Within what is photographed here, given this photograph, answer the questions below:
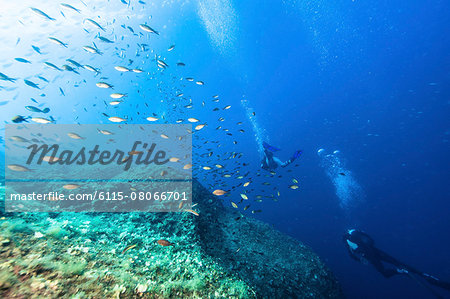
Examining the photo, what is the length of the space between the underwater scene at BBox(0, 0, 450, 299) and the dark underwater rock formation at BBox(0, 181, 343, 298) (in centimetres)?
5

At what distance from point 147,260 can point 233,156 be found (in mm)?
5182

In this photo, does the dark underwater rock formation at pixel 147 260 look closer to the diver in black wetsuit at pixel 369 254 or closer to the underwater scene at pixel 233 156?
the underwater scene at pixel 233 156

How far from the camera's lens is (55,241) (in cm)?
395

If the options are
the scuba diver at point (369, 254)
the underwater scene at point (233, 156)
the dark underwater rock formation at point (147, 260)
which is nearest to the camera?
the dark underwater rock formation at point (147, 260)

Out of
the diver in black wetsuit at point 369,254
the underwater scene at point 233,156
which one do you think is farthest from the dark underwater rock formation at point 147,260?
the diver in black wetsuit at point 369,254

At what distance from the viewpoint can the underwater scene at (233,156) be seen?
448 cm

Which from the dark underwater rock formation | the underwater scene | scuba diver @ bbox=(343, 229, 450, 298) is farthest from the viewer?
scuba diver @ bbox=(343, 229, 450, 298)

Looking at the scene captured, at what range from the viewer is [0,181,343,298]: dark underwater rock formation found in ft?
9.27

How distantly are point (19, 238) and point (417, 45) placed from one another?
101380mm

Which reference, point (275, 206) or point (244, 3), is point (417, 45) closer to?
point (244, 3)

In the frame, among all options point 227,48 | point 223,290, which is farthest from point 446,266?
point 227,48

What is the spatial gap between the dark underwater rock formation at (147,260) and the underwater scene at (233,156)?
1.8 inches

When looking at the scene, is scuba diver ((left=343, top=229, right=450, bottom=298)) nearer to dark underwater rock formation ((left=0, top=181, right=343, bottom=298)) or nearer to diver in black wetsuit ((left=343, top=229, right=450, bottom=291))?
diver in black wetsuit ((left=343, top=229, right=450, bottom=291))

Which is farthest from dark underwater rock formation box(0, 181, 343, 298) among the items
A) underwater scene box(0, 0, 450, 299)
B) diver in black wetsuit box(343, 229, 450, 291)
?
diver in black wetsuit box(343, 229, 450, 291)
